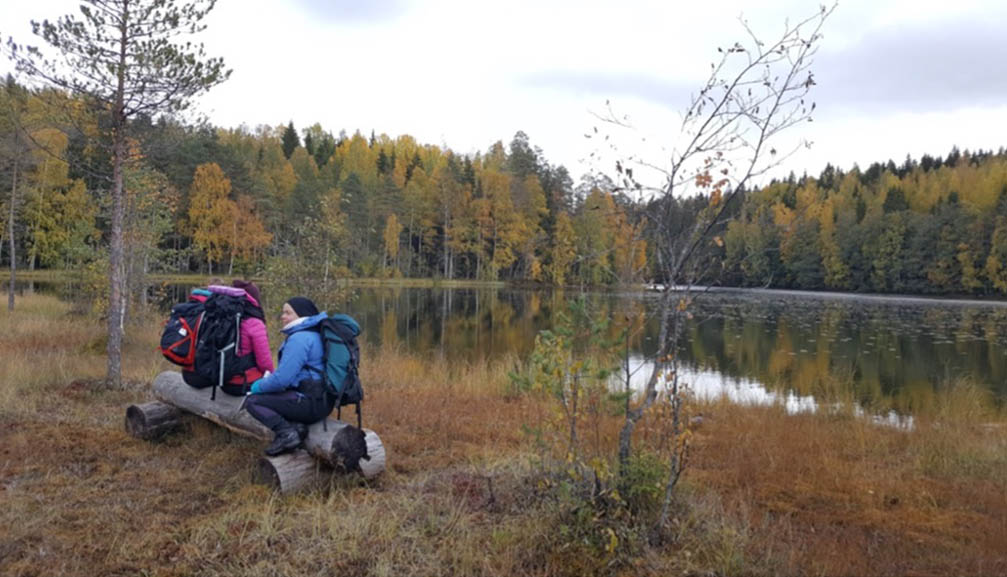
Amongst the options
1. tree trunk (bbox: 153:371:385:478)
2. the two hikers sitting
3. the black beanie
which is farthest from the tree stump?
the black beanie

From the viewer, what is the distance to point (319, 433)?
4695 millimetres

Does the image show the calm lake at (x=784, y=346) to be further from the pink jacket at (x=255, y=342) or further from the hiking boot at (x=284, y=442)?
the pink jacket at (x=255, y=342)

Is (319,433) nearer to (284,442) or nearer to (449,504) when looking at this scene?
(284,442)

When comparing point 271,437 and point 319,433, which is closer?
point 319,433

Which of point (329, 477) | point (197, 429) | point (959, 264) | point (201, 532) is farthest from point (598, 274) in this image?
point (959, 264)

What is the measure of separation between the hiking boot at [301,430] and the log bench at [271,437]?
32mm

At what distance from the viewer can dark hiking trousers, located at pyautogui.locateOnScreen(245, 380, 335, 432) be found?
4.64 meters

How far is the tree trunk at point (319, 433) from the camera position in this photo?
461 centimetres

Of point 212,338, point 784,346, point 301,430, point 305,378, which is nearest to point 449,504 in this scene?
point 301,430

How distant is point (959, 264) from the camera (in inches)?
2336

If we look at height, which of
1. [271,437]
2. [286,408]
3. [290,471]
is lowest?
[290,471]

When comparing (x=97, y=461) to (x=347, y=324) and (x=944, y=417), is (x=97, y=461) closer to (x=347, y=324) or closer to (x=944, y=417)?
(x=347, y=324)

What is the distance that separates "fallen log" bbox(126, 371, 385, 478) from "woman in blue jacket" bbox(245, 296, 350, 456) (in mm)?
140

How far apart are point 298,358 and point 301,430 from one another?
0.55 m
